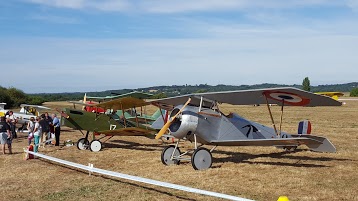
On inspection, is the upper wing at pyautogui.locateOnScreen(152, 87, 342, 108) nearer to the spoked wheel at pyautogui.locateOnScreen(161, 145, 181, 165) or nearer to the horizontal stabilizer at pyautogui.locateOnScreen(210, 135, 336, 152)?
the horizontal stabilizer at pyautogui.locateOnScreen(210, 135, 336, 152)

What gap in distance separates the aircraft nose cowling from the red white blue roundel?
1.98m

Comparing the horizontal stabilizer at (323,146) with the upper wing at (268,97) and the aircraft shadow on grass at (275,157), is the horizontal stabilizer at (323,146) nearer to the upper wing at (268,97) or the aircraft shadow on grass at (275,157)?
the aircraft shadow on grass at (275,157)

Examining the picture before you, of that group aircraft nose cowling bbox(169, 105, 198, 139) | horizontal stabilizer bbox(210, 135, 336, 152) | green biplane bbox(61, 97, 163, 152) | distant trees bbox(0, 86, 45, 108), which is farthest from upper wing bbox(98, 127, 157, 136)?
distant trees bbox(0, 86, 45, 108)

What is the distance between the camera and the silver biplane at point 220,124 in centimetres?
948

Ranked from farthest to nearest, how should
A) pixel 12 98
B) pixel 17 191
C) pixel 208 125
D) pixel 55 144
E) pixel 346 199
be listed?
pixel 12 98, pixel 55 144, pixel 208 125, pixel 17 191, pixel 346 199

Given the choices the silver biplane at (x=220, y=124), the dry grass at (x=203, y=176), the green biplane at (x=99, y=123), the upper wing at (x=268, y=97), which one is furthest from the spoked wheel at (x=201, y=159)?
the green biplane at (x=99, y=123)

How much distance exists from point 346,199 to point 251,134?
171 inches

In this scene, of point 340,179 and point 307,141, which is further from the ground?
point 307,141

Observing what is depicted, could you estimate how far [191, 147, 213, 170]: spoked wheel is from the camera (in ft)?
31.1

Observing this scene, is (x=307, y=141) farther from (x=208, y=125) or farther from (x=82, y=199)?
(x=82, y=199)

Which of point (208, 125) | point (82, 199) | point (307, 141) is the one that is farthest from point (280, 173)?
point (82, 199)

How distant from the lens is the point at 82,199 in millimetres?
7027

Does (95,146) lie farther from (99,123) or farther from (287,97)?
(287,97)

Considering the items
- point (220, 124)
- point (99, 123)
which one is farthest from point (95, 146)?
point (220, 124)
